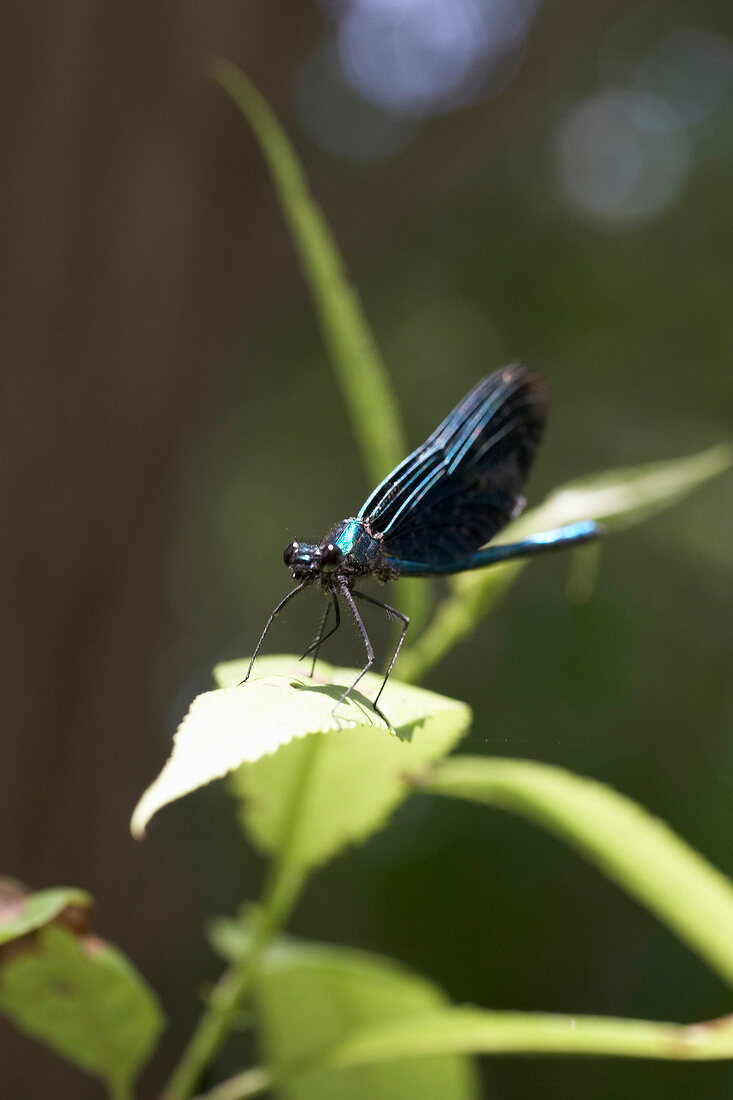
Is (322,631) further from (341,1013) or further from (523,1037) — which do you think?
(341,1013)

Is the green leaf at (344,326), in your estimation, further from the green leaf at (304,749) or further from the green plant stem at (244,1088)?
the green plant stem at (244,1088)

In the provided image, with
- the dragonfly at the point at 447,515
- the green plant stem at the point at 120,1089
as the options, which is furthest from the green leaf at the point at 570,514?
the green plant stem at the point at 120,1089

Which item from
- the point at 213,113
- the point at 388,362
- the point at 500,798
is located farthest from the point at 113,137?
the point at 388,362

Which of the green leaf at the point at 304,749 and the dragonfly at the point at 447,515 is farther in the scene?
the dragonfly at the point at 447,515

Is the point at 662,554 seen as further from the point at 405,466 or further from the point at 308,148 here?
the point at 405,466

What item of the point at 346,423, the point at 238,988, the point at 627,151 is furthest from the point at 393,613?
the point at 627,151

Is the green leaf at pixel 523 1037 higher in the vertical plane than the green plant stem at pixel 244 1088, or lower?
lower
